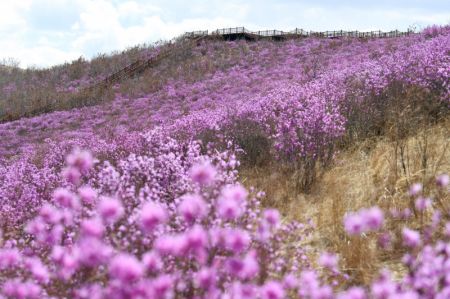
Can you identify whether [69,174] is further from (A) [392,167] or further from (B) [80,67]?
(B) [80,67]

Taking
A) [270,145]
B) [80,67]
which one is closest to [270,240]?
[270,145]

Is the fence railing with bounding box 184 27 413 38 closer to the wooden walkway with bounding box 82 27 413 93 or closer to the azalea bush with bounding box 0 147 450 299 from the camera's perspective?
the wooden walkway with bounding box 82 27 413 93

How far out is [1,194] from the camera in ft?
24.7

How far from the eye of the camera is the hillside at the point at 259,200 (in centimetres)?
220

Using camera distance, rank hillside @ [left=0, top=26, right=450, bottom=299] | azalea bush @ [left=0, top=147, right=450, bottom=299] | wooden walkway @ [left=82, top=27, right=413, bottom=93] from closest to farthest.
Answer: azalea bush @ [left=0, top=147, right=450, bottom=299], hillside @ [left=0, top=26, right=450, bottom=299], wooden walkway @ [left=82, top=27, right=413, bottom=93]

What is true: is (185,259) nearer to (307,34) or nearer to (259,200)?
(259,200)

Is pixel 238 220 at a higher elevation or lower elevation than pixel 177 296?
higher

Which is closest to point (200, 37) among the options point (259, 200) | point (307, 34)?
point (307, 34)

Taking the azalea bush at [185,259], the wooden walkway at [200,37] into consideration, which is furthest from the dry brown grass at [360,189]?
the wooden walkway at [200,37]

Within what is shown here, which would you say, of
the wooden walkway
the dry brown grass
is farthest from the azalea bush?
the wooden walkway

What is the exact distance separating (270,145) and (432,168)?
8.46 ft

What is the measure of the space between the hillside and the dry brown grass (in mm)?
19

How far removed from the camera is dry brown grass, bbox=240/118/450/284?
13.7 feet

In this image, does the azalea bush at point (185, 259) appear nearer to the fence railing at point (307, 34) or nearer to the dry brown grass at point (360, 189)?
the dry brown grass at point (360, 189)
